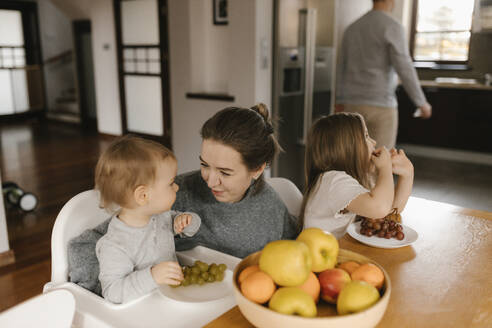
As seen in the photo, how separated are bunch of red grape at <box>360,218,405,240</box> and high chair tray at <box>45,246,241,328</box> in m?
0.47

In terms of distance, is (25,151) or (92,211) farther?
(25,151)

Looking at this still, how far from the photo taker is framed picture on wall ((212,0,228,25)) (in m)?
4.16

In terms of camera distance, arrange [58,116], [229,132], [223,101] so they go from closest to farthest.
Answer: [229,132], [223,101], [58,116]

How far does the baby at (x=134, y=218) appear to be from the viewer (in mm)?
1008

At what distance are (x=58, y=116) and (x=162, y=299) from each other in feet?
26.7

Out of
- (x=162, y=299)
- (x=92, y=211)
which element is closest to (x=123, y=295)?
(x=162, y=299)

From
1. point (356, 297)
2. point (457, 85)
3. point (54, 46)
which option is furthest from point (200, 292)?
point (54, 46)

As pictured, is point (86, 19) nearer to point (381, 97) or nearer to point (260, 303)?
point (381, 97)

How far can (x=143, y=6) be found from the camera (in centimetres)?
588

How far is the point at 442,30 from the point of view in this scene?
19.2 feet

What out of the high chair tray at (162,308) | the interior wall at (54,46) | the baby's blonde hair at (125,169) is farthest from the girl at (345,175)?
the interior wall at (54,46)

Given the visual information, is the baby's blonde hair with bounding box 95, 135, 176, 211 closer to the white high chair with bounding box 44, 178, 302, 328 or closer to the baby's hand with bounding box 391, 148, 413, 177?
the white high chair with bounding box 44, 178, 302, 328

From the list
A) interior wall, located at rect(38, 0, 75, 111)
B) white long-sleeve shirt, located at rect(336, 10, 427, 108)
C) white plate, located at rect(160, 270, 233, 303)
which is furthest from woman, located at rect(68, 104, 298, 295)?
interior wall, located at rect(38, 0, 75, 111)

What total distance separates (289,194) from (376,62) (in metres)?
1.88
